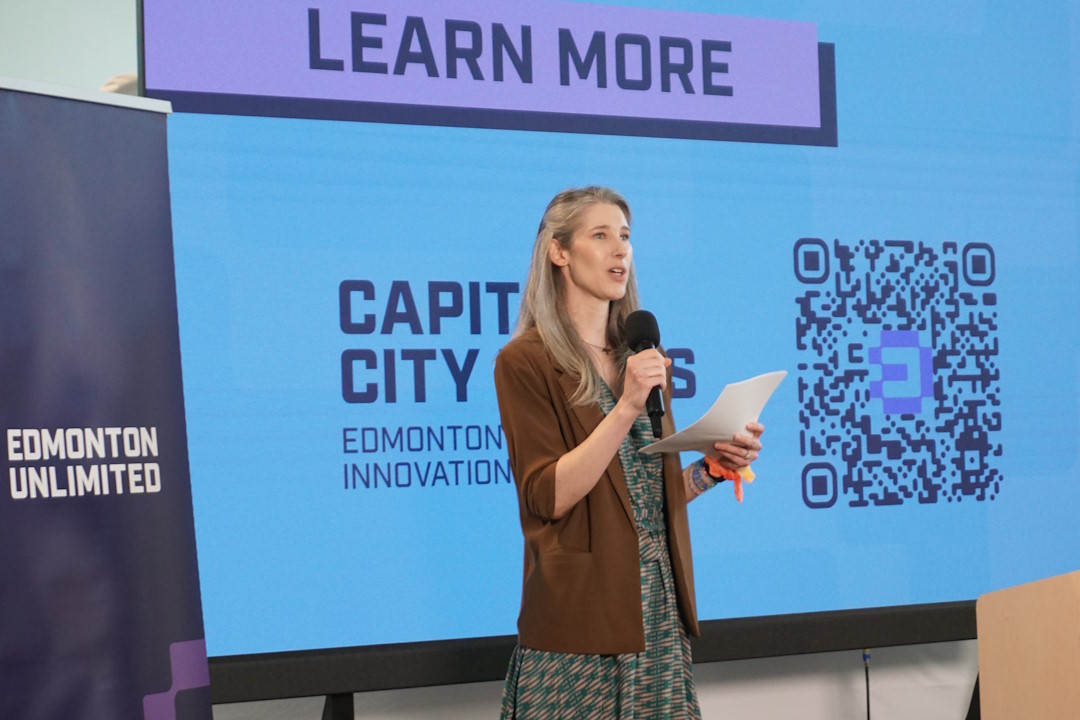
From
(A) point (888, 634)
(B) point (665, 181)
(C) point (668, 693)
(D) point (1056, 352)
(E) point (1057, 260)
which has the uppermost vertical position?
(B) point (665, 181)

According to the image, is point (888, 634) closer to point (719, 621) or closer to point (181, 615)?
point (719, 621)

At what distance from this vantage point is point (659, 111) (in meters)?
3.21

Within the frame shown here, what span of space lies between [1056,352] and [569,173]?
166 centimetres

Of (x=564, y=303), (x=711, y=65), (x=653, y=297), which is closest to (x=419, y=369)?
(x=653, y=297)

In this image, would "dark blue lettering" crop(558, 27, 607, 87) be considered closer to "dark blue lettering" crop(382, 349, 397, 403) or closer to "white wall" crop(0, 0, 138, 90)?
"dark blue lettering" crop(382, 349, 397, 403)

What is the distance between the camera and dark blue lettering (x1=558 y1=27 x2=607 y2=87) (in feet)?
10.3

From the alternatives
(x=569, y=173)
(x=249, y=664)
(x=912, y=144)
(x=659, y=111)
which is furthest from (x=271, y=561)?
(x=912, y=144)

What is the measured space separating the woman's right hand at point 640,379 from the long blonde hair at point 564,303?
0.13m

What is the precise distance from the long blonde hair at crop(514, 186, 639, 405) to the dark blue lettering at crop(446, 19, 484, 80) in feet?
2.90

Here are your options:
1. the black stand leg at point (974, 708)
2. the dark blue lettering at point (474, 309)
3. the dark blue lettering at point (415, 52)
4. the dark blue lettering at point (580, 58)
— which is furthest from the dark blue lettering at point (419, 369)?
the black stand leg at point (974, 708)

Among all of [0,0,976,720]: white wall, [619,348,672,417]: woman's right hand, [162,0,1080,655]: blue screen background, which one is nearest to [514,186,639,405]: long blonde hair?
[619,348,672,417]: woman's right hand

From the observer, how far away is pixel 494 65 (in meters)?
3.06

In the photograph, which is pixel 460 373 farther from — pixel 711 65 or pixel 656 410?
pixel 711 65

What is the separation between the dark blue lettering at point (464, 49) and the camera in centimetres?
302
